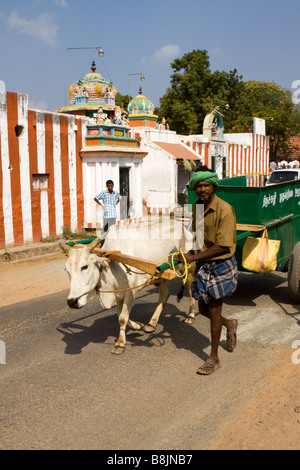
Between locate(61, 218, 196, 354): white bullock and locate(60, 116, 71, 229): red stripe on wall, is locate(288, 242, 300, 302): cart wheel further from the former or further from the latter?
locate(60, 116, 71, 229): red stripe on wall

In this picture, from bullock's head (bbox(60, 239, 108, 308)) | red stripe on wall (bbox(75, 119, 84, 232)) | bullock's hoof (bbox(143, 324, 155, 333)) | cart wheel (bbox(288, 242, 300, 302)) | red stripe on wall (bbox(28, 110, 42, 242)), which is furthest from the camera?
red stripe on wall (bbox(75, 119, 84, 232))

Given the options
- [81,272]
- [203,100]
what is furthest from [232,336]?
[203,100]

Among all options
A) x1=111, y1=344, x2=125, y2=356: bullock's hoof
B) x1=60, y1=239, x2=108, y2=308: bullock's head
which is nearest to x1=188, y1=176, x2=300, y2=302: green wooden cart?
x1=111, y1=344, x2=125, y2=356: bullock's hoof

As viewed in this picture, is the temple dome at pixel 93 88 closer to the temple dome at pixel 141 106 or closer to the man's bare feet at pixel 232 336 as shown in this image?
the temple dome at pixel 141 106

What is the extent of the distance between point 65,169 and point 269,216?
7441 millimetres

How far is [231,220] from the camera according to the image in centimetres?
423

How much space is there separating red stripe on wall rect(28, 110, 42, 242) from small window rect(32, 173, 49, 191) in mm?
183

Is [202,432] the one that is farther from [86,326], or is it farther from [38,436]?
[86,326]

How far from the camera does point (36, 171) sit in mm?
11484

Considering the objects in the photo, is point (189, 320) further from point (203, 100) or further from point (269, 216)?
point (203, 100)

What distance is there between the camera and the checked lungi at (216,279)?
4.36 meters

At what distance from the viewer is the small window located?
1159 cm

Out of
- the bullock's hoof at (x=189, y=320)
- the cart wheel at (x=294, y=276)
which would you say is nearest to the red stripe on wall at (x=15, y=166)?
the bullock's hoof at (x=189, y=320)

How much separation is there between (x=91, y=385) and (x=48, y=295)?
3.58 m
